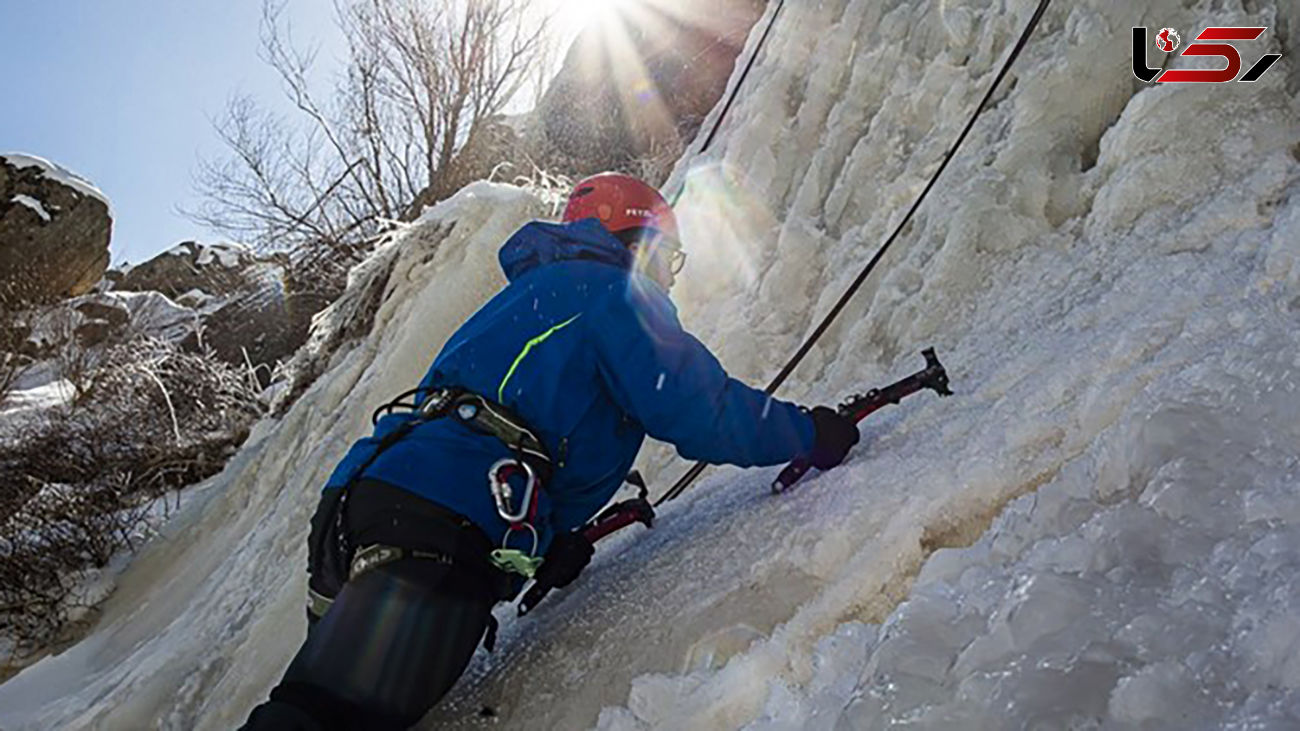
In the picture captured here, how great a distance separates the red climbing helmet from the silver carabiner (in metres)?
0.75

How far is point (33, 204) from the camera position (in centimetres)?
1493

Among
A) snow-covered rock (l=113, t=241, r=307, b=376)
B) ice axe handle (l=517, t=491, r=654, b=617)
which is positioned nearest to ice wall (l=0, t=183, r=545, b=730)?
ice axe handle (l=517, t=491, r=654, b=617)

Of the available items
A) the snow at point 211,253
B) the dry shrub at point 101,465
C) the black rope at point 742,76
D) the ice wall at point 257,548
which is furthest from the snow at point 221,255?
the black rope at point 742,76

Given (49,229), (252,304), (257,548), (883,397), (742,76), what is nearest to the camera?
(883,397)

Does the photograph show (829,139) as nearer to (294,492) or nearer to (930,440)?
(930,440)

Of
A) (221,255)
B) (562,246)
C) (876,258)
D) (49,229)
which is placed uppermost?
(49,229)

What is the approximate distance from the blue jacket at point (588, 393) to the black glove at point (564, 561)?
6.7 inches

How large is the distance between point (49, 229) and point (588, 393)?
16.5m

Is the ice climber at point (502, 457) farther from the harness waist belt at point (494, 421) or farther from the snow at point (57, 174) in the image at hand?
the snow at point (57, 174)

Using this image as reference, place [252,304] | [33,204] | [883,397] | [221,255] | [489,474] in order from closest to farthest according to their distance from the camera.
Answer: [489,474]
[883,397]
[252,304]
[33,204]
[221,255]

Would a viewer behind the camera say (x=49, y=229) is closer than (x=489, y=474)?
No

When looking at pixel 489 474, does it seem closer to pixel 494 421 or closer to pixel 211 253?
pixel 494 421

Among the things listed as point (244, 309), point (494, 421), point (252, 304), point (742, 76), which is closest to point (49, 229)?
point (244, 309)

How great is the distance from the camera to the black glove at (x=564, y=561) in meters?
2.04
